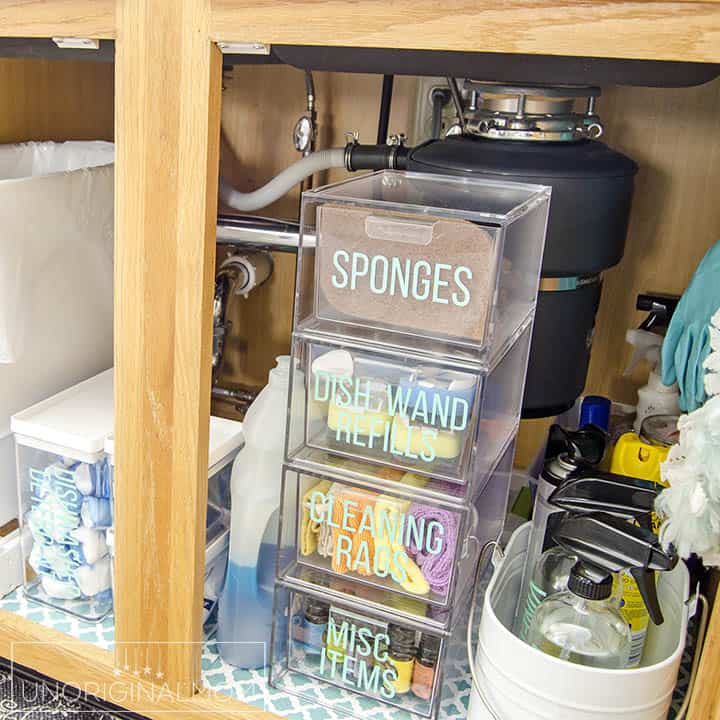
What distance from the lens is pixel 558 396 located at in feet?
3.46

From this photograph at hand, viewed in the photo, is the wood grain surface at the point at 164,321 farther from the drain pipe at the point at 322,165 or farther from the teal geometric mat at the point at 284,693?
the drain pipe at the point at 322,165

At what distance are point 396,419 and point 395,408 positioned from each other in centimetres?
1

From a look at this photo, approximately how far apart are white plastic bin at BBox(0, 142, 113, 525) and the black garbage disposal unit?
1.39ft

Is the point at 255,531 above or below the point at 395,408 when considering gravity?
below

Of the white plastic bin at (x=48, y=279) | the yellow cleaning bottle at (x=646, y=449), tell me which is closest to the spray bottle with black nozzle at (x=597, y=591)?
the yellow cleaning bottle at (x=646, y=449)

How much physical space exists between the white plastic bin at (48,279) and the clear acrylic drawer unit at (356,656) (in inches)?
17.1

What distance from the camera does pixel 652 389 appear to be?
45.5 inches

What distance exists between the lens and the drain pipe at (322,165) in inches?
45.6

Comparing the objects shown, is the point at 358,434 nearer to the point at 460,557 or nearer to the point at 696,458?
the point at 460,557

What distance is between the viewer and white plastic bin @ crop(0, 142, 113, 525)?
1.02 meters

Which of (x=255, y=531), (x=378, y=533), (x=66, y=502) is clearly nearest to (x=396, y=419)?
(x=378, y=533)

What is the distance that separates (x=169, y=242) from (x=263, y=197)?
0.51 m

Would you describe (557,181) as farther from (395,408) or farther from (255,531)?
(255,531)

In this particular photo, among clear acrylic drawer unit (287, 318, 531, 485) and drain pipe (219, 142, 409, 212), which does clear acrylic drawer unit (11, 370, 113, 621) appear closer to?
clear acrylic drawer unit (287, 318, 531, 485)
